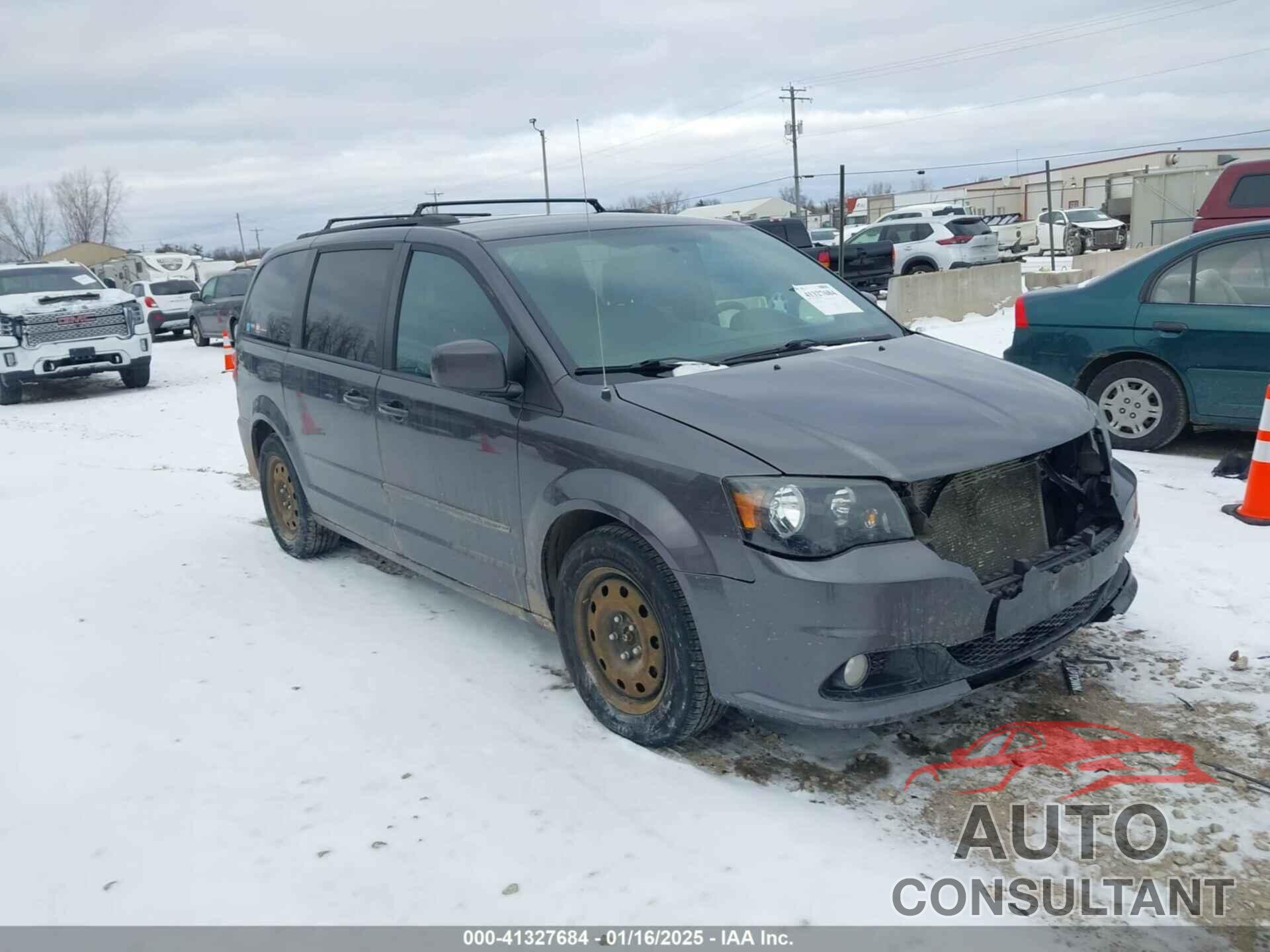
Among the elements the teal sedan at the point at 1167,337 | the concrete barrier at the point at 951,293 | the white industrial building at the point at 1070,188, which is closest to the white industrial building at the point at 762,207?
the white industrial building at the point at 1070,188

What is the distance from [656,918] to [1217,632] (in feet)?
9.45

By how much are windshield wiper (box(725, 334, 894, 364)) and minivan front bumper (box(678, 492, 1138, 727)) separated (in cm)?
111

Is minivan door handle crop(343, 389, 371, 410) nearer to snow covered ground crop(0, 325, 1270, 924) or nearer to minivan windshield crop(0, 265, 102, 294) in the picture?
snow covered ground crop(0, 325, 1270, 924)

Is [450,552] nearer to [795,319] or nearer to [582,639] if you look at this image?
[582,639]

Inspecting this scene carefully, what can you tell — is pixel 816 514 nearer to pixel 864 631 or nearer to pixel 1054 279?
pixel 864 631

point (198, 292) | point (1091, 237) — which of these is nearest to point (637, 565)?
point (198, 292)

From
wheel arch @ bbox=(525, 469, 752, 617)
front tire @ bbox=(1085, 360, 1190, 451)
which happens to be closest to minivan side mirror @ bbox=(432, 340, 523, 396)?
wheel arch @ bbox=(525, 469, 752, 617)

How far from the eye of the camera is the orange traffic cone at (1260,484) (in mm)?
5590

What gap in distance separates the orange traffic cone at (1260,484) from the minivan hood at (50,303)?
14.7m

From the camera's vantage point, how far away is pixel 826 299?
457 cm

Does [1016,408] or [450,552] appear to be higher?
[1016,408]

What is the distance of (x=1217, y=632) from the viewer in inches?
168

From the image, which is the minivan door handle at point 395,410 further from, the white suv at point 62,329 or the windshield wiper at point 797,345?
the white suv at point 62,329

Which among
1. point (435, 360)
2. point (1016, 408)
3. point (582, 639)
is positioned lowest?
point (582, 639)
